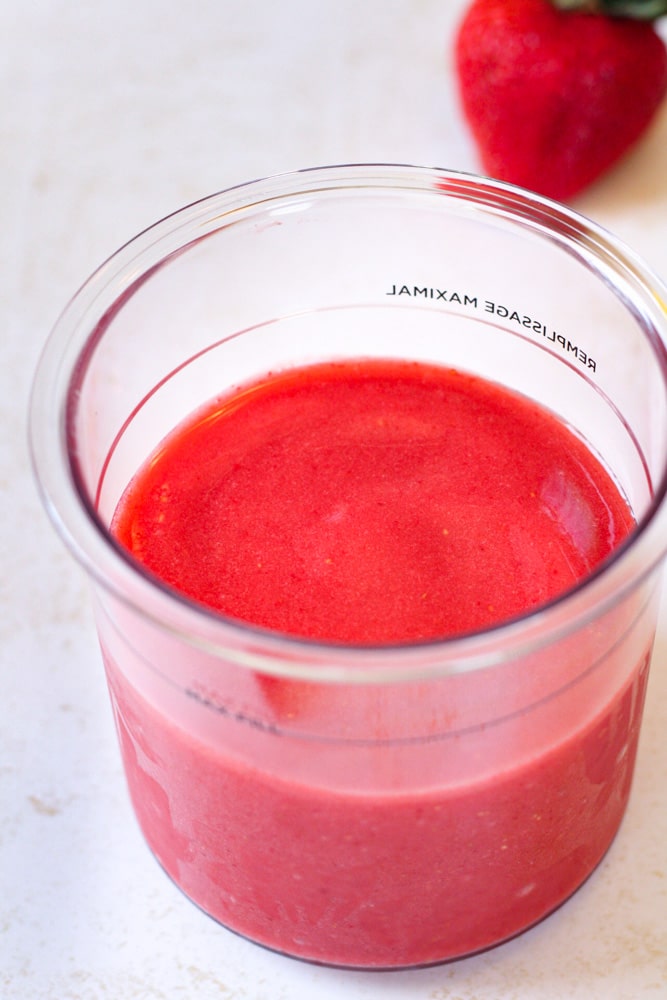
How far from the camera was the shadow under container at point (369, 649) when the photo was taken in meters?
Answer: 0.72

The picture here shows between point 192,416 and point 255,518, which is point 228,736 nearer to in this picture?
point 255,518

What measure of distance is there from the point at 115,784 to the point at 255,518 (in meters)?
0.24

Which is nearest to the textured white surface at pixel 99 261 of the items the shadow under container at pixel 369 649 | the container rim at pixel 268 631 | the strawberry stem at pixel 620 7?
the shadow under container at pixel 369 649

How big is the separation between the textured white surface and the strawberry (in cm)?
5

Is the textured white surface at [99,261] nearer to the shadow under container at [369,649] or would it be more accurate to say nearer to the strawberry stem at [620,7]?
the shadow under container at [369,649]

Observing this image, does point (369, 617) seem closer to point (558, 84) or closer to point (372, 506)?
point (372, 506)

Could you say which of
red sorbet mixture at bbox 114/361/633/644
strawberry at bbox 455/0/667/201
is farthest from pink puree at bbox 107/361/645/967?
strawberry at bbox 455/0/667/201

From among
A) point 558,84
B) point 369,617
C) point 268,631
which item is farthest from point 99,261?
point 268,631

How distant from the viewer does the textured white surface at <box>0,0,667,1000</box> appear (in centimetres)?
90

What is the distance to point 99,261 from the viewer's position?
1331mm

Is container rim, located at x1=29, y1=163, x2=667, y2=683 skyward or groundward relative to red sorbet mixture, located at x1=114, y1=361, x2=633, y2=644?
skyward

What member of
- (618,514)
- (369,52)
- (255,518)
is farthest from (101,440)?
(369,52)

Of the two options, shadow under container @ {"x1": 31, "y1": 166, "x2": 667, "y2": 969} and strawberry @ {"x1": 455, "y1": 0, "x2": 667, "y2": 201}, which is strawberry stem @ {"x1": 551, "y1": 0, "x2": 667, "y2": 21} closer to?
strawberry @ {"x1": 455, "y1": 0, "x2": 667, "y2": 201}

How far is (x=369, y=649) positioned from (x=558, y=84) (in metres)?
0.81
